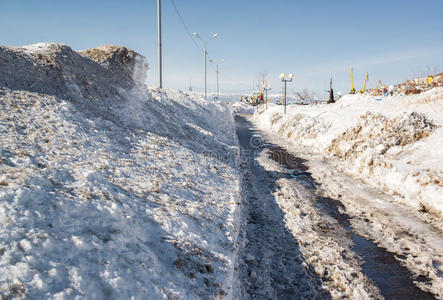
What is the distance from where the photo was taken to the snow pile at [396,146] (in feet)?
20.6

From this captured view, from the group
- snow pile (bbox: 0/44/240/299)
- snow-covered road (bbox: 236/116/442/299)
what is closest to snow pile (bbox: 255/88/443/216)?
snow-covered road (bbox: 236/116/442/299)

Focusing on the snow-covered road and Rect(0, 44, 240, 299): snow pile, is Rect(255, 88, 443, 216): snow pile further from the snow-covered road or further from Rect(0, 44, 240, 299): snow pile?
Rect(0, 44, 240, 299): snow pile

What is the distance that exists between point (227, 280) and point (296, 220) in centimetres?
297

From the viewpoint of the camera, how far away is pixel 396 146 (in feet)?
28.7

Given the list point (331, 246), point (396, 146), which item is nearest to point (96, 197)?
point (331, 246)

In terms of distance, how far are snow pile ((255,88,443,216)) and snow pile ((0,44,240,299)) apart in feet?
14.6

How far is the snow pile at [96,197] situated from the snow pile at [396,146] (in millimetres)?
4450

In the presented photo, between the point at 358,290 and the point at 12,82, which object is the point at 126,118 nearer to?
the point at 12,82

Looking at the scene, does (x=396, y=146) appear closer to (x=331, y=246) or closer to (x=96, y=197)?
(x=331, y=246)

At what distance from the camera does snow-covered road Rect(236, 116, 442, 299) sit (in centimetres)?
356

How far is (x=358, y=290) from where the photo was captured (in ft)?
11.4

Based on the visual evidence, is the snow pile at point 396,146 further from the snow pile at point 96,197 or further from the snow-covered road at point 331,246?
the snow pile at point 96,197

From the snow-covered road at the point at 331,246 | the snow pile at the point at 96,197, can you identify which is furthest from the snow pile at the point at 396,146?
the snow pile at the point at 96,197

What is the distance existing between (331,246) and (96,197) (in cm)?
393
